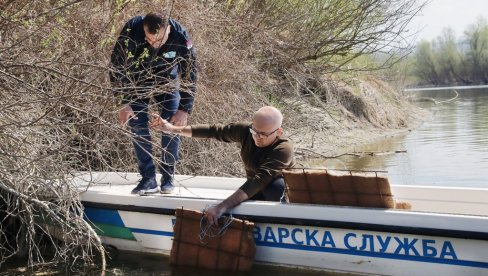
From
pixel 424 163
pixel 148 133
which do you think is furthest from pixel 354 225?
pixel 424 163

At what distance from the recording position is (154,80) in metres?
6.29

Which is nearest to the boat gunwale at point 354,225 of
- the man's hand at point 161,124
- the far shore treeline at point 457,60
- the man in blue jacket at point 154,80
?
the man in blue jacket at point 154,80

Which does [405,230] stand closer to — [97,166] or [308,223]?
[308,223]

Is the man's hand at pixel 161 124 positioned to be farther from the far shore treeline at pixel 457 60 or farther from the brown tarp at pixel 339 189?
the far shore treeline at pixel 457 60

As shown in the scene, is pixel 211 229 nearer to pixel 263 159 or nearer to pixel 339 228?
pixel 263 159

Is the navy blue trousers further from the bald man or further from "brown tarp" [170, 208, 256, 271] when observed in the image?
the bald man

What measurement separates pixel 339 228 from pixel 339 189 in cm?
31

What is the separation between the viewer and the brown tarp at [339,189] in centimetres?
504

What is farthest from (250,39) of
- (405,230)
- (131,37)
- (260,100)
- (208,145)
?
(405,230)

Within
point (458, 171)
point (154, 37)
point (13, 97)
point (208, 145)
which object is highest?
point (154, 37)

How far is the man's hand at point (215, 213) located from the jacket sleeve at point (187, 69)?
1065 millimetres

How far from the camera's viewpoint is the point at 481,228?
455cm

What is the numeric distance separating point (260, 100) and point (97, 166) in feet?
9.22

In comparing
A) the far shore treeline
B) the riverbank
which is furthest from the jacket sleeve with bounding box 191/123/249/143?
the far shore treeline
